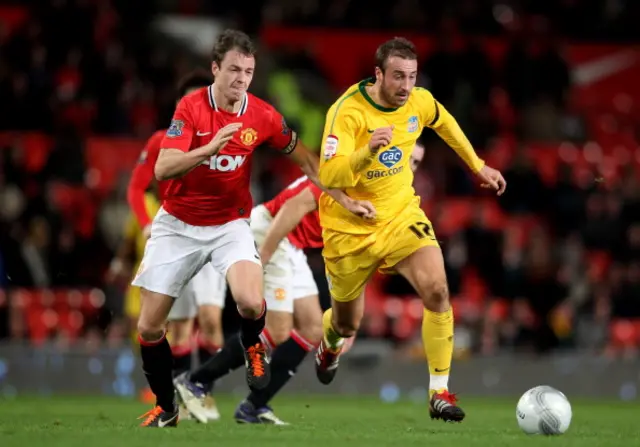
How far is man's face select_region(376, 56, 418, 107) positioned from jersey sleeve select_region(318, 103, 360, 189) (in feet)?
1.04

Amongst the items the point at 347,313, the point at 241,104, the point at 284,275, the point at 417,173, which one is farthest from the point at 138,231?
the point at 417,173

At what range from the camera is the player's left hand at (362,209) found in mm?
8555

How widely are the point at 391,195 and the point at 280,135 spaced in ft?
2.94

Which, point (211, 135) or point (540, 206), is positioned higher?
point (211, 135)

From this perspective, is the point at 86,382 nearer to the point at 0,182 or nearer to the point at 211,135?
the point at 0,182

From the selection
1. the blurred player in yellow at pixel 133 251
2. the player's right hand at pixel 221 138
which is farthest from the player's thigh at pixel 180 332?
the player's right hand at pixel 221 138

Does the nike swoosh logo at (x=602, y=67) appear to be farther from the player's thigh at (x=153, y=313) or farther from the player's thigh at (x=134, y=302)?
the player's thigh at (x=153, y=313)

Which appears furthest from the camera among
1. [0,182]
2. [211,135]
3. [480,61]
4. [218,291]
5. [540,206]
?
[480,61]

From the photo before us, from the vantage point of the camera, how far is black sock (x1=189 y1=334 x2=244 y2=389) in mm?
9906

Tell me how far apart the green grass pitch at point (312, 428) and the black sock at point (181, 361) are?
0.54m

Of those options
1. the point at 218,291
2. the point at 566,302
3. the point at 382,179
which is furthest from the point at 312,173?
the point at 566,302

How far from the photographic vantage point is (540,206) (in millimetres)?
17516

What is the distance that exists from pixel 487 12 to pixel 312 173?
41.5 ft

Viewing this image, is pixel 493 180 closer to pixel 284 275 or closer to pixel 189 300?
pixel 284 275
